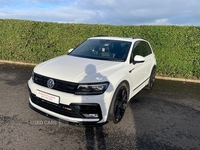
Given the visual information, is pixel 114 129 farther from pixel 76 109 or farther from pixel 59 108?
pixel 59 108

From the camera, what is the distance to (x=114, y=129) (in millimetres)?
3471

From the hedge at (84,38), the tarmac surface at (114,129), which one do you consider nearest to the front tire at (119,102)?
the tarmac surface at (114,129)

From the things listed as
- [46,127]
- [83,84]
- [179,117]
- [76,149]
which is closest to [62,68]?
[83,84]

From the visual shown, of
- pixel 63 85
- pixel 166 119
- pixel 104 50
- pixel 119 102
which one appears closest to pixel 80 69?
pixel 63 85

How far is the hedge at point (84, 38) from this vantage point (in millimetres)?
7460

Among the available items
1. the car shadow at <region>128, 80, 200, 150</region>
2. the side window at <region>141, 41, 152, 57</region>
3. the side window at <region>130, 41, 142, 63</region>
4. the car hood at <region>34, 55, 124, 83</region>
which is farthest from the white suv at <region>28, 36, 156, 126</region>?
the side window at <region>141, 41, 152, 57</region>

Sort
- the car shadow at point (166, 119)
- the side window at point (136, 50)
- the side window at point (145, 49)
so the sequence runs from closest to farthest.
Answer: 1. the car shadow at point (166, 119)
2. the side window at point (136, 50)
3. the side window at point (145, 49)

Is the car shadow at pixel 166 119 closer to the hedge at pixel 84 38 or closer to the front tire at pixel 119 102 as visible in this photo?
the front tire at pixel 119 102

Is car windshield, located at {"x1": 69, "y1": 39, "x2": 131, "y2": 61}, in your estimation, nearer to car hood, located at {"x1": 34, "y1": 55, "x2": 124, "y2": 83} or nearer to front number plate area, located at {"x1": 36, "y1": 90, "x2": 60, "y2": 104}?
car hood, located at {"x1": 34, "y1": 55, "x2": 124, "y2": 83}

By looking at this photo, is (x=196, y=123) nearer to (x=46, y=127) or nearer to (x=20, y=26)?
(x=46, y=127)

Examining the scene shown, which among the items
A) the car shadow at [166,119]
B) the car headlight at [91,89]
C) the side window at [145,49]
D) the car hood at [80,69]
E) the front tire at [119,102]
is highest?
the side window at [145,49]

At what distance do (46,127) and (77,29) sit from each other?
19.5 ft

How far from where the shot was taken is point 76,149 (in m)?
2.87

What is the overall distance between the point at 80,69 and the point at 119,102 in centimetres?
98
